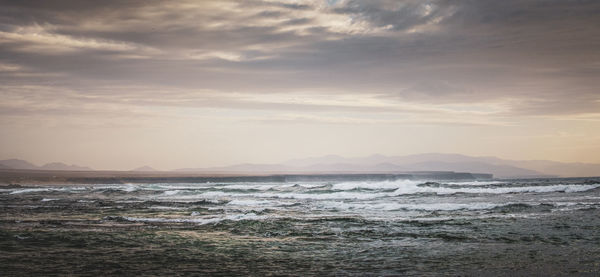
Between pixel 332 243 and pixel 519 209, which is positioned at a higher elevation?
pixel 519 209

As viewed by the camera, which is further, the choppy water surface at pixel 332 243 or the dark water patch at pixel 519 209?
the dark water patch at pixel 519 209

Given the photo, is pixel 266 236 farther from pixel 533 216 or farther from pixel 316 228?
pixel 533 216

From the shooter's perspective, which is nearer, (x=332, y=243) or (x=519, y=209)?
(x=332, y=243)

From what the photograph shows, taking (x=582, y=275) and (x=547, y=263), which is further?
(x=547, y=263)

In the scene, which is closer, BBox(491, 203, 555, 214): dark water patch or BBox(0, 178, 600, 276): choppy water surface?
BBox(0, 178, 600, 276): choppy water surface

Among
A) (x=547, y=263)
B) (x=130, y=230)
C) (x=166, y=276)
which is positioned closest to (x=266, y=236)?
(x=130, y=230)

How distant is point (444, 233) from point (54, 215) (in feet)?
54.8

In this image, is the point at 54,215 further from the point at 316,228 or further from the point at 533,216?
the point at 533,216

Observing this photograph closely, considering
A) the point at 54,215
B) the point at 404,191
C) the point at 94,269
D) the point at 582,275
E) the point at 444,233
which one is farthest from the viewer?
the point at 404,191

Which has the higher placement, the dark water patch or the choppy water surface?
the dark water patch

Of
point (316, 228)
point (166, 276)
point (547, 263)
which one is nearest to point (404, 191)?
point (316, 228)

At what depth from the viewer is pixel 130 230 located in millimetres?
14797

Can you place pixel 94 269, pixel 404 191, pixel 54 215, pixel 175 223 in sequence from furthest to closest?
1. pixel 404 191
2. pixel 54 215
3. pixel 175 223
4. pixel 94 269

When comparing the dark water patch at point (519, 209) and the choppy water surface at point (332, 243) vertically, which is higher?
the dark water patch at point (519, 209)
